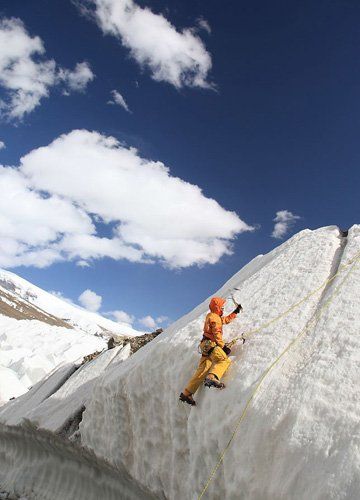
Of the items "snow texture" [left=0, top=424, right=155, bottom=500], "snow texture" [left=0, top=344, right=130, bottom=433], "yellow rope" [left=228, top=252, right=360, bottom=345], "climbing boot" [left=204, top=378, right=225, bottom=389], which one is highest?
"yellow rope" [left=228, top=252, right=360, bottom=345]

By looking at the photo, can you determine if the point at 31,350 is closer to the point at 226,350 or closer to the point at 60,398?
the point at 60,398

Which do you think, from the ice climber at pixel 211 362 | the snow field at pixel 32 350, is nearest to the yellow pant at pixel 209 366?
the ice climber at pixel 211 362

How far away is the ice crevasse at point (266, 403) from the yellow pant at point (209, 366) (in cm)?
20

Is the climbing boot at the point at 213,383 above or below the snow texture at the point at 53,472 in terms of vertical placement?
above

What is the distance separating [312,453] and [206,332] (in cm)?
291

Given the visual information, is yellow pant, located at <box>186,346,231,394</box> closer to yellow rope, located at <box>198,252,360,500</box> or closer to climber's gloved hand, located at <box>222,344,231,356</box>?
climber's gloved hand, located at <box>222,344,231,356</box>

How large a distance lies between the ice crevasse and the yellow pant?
0.20 metres

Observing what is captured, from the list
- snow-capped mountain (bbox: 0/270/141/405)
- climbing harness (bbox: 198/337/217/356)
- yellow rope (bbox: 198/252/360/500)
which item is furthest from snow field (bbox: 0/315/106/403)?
yellow rope (bbox: 198/252/360/500)

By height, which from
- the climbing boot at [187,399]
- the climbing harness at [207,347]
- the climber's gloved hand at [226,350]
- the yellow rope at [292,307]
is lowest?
the climbing boot at [187,399]

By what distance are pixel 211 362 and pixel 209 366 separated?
79 millimetres

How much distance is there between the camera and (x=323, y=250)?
32.3ft

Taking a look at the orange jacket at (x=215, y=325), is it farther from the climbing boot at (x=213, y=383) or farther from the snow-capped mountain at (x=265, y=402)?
the climbing boot at (x=213, y=383)

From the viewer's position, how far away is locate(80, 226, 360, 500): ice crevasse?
5340 millimetres

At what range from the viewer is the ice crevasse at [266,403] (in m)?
5.34
